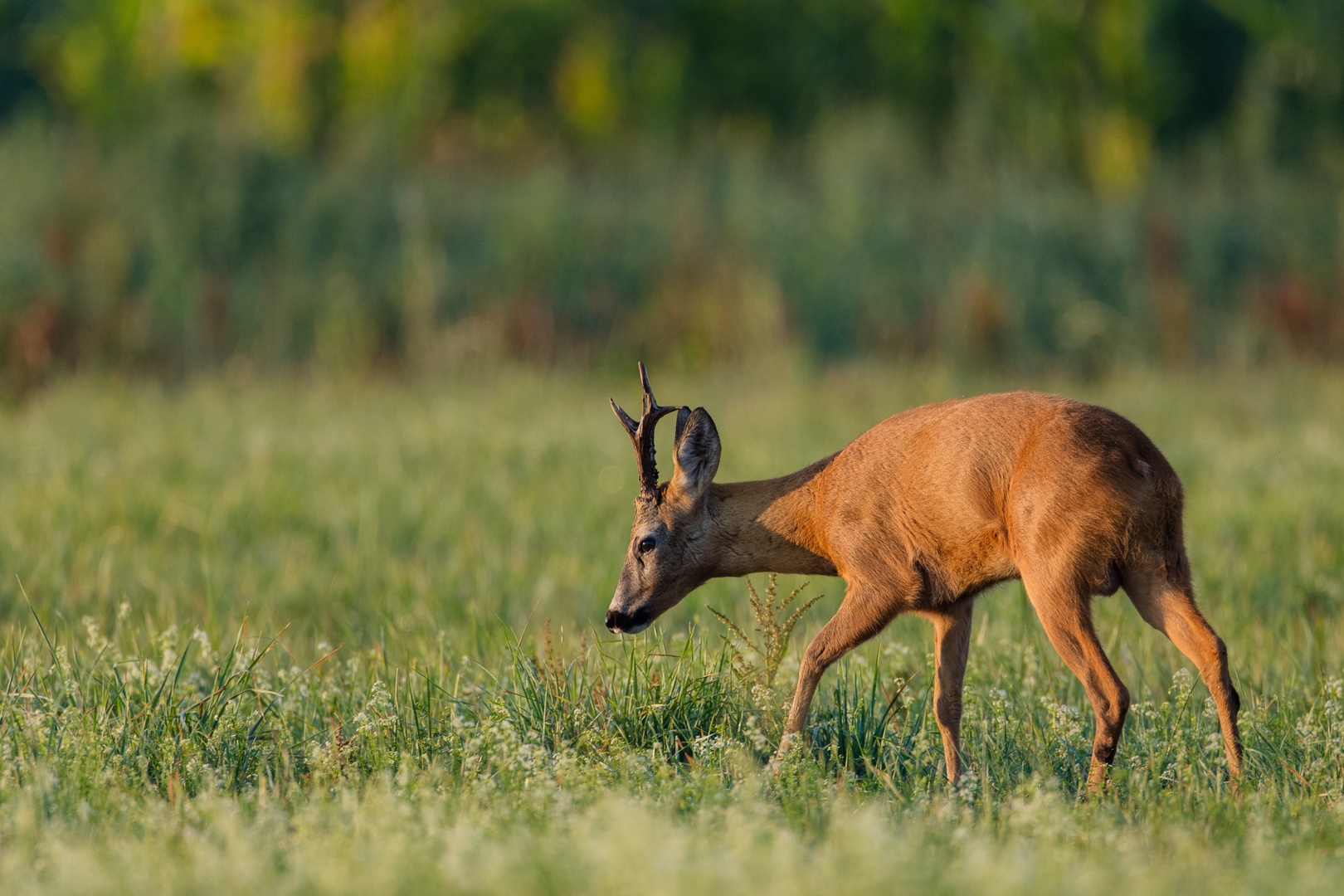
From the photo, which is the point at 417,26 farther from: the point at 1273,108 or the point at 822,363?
the point at 1273,108

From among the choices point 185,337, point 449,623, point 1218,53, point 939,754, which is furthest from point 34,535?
point 1218,53

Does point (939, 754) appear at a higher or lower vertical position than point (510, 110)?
lower

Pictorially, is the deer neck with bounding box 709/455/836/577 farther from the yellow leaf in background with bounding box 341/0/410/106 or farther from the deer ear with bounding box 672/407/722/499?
the yellow leaf in background with bounding box 341/0/410/106

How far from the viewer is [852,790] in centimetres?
418

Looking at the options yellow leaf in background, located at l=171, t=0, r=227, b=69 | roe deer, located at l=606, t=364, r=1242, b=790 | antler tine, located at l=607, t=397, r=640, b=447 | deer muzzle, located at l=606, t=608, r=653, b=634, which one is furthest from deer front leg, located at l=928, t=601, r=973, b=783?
yellow leaf in background, located at l=171, t=0, r=227, b=69

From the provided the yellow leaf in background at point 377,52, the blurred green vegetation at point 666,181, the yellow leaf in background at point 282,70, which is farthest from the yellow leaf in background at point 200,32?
the yellow leaf in background at point 377,52

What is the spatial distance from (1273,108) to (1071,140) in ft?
8.64

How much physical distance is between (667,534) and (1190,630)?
1.63 metres

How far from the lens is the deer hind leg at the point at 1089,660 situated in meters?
4.20

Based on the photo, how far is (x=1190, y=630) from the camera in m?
4.32

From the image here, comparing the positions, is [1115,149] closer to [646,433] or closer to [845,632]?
[646,433]

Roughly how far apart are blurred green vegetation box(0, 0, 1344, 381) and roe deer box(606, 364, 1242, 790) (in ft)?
30.0

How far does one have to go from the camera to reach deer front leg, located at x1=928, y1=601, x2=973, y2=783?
15.0 ft

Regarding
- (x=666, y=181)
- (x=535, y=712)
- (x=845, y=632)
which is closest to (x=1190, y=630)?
(x=845, y=632)
